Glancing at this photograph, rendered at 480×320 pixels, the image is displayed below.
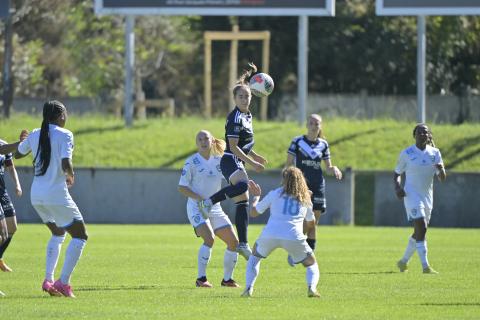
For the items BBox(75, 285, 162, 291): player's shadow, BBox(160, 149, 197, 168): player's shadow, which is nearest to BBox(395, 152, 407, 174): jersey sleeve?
BBox(75, 285, 162, 291): player's shadow

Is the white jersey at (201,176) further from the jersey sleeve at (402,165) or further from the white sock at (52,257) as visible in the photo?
the jersey sleeve at (402,165)

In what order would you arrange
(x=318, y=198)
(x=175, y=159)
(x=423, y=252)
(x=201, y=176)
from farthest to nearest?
(x=175, y=159) < (x=318, y=198) < (x=423, y=252) < (x=201, y=176)

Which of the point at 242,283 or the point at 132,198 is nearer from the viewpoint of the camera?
the point at 242,283

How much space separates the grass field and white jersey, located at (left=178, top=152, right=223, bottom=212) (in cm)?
113

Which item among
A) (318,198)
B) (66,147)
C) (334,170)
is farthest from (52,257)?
(318,198)

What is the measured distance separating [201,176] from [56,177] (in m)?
2.14

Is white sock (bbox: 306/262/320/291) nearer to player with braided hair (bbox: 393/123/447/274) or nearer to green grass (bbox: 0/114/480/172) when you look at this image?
player with braided hair (bbox: 393/123/447/274)

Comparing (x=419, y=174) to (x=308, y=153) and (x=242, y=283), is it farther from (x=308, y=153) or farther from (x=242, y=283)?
(x=242, y=283)

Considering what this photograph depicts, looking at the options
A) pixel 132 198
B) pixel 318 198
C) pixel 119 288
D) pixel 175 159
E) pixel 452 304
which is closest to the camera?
pixel 452 304

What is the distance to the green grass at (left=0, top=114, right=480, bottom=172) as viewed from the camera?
32.6m

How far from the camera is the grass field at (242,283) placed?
10.9 meters

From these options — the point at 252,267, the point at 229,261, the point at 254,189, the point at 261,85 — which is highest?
the point at 261,85

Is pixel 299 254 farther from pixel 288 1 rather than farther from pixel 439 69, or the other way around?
pixel 439 69

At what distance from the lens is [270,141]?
110 feet
